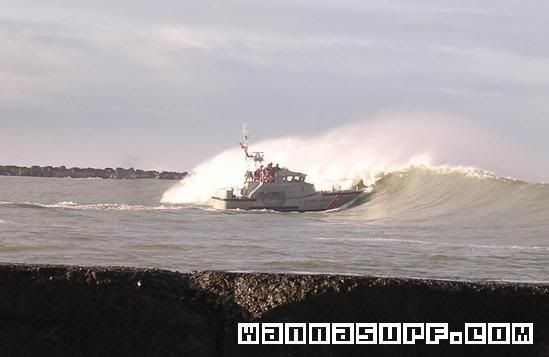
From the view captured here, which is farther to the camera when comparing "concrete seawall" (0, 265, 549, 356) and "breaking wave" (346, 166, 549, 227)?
"breaking wave" (346, 166, 549, 227)

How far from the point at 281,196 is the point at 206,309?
39.8m

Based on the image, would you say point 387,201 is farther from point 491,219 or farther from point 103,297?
point 103,297

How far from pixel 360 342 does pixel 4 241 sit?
13770 millimetres

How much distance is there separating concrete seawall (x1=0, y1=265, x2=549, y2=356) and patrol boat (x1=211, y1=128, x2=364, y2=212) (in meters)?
38.6

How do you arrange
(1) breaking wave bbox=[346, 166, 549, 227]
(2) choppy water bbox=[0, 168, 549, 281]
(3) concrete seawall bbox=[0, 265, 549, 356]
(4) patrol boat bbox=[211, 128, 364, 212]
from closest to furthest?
(3) concrete seawall bbox=[0, 265, 549, 356], (2) choppy water bbox=[0, 168, 549, 281], (1) breaking wave bbox=[346, 166, 549, 227], (4) patrol boat bbox=[211, 128, 364, 212]

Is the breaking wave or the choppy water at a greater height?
the breaking wave

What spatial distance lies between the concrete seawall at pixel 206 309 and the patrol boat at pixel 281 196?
127 ft

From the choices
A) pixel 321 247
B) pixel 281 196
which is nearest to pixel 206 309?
pixel 321 247

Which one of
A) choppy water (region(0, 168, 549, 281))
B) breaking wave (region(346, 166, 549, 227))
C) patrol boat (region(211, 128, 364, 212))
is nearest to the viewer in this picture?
choppy water (region(0, 168, 549, 281))

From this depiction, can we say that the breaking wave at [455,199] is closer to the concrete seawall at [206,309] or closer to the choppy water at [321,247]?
the choppy water at [321,247]

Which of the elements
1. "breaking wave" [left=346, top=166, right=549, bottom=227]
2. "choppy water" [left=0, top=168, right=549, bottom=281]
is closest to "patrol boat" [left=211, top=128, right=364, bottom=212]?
"breaking wave" [left=346, top=166, right=549, bottom=227]

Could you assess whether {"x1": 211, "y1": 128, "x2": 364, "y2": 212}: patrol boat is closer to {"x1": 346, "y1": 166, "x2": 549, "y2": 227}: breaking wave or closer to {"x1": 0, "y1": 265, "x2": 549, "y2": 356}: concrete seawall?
{"x1": 346, "y1": 166, "x2": 549, "y2": 227}: breaking wave

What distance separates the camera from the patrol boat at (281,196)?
4150cm

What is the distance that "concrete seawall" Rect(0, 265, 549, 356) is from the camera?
2.21 metres
